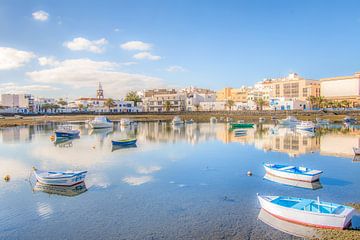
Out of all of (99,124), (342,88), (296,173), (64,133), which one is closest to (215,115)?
(342,88)

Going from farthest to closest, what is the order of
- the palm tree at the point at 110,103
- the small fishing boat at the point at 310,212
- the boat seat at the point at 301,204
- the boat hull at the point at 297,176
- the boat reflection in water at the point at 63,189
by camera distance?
1. the palm tree at the point at 110,103
2. the boat hull at the point at 297,176
3. the boat reflection in water at the point at 63,189
4. the boat seat at the point at 301,204
5. the small fishing boat at the point at 310,212

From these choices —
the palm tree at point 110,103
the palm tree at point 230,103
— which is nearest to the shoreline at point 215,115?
the palm tree at point 230,103

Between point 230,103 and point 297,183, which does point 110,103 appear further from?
point 297,183

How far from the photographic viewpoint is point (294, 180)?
2142 cm

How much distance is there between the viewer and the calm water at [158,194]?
555 inches

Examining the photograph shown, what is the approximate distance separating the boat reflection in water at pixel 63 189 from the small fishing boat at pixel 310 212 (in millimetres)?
11690

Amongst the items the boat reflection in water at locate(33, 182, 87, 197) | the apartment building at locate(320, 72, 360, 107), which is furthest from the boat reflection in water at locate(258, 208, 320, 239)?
the apartment building at locate(320, 72, 360, 107)

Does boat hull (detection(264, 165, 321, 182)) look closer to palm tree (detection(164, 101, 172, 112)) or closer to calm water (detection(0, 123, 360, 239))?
calm water (detection(0, 123, 360, 239))

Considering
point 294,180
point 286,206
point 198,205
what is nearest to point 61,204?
point 198,205

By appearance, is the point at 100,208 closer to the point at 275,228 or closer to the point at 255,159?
the point at 275,228

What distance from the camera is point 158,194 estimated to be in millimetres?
19344

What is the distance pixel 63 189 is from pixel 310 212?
15.2 metres

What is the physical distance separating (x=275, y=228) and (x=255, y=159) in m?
18.0

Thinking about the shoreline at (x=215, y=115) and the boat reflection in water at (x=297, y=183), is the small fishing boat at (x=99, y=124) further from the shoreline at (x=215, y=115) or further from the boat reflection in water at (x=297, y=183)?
the boat reflection in water at (x=297, y=183)
